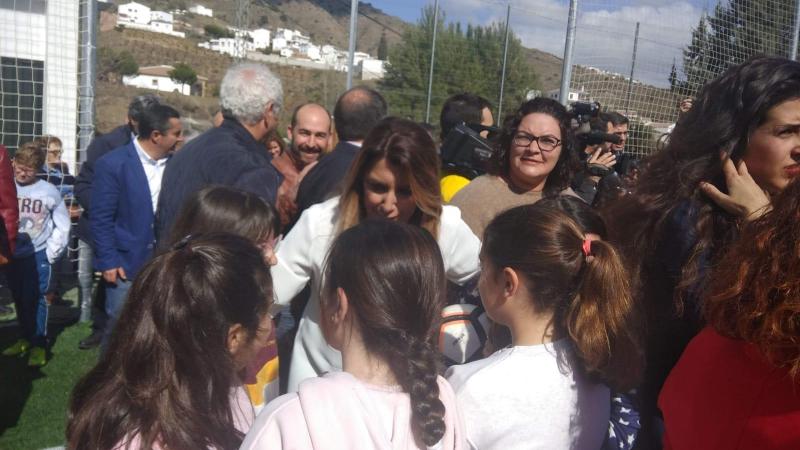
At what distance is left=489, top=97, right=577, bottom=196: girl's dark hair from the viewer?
306cm

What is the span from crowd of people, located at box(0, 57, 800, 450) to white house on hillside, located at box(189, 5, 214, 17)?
72.8m

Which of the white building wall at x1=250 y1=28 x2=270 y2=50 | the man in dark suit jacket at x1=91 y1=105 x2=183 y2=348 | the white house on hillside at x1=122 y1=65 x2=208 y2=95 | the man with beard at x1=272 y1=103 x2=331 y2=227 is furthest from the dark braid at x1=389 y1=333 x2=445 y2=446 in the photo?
the white building wall at x1=250 y1=28 x2=270 y2=50

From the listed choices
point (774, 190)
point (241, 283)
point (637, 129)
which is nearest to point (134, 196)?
point (241, 283)

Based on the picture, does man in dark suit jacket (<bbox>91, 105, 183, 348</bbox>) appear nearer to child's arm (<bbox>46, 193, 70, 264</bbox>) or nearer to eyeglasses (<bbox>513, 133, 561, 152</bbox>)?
child's arm (<bbox>46, 193, 70, 264</bbox>)

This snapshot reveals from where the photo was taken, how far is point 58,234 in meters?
5.58

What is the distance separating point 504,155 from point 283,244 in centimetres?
123

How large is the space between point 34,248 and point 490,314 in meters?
4.62

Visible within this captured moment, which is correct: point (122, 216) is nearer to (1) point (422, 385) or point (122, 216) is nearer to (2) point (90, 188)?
(2) point (90, 188)

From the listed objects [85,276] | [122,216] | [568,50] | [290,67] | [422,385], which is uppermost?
[290,67]

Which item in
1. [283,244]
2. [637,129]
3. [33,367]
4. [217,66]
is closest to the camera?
[283,244]

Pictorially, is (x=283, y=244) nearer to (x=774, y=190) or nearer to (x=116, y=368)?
(x=116, y=368)

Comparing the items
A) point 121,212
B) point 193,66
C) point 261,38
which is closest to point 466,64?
point 121,212

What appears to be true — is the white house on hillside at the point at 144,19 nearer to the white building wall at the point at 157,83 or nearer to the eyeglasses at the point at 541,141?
the white building wall at the point at 157,83

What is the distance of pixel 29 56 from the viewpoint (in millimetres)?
6973
